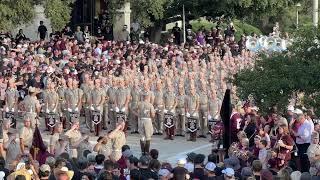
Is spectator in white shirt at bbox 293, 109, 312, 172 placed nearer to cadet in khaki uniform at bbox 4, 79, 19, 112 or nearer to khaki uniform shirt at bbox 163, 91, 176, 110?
khaki uniform shirt at bbox 163, 91, 176, 110

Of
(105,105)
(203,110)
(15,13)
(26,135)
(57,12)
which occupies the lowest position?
(26,135)

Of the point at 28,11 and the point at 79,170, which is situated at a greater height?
the point at 28,11

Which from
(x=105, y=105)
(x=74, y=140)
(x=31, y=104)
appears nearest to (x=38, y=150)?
(x=74, y=140)

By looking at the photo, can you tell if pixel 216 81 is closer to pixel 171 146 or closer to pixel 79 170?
pixel 171 146

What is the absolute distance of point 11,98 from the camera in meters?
28.1

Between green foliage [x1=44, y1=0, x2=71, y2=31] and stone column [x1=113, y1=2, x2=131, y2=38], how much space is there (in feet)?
23.4

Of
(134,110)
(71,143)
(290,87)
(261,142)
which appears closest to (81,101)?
(134,110)

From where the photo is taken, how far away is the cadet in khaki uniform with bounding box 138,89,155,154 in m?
25.2

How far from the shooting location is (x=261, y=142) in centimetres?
1877

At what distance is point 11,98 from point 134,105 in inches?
131

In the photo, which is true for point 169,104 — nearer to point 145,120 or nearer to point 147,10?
point 145,120

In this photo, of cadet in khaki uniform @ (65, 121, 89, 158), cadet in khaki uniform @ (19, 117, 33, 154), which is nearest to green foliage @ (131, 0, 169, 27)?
cadet in khaki uniform @ (19, 117, 33, 154)

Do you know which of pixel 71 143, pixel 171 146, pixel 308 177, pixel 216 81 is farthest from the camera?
pixel 216 81

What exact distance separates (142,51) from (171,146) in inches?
430
